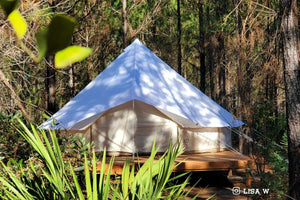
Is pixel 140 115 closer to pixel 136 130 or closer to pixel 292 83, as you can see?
pixel 136 130

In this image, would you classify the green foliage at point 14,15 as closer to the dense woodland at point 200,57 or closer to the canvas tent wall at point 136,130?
the dense woodland at point 200,57

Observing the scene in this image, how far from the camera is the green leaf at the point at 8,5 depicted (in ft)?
1.25

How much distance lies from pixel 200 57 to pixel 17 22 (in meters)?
17.0

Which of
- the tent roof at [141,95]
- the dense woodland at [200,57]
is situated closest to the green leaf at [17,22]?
the dense woodland at [200,57]

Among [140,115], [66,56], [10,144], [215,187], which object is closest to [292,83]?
[10,144]

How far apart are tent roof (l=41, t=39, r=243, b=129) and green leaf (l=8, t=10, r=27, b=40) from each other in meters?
7.87

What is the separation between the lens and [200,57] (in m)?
17.1

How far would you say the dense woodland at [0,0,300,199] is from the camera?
5512 mm

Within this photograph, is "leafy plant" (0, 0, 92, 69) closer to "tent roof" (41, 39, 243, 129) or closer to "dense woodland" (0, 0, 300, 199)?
"dense woodland" (0, 0, 300, 199)

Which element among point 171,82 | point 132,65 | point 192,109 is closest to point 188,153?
point 192,109

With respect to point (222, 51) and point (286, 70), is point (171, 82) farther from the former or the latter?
point (222, 51)

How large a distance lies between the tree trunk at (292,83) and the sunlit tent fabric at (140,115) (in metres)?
3.54

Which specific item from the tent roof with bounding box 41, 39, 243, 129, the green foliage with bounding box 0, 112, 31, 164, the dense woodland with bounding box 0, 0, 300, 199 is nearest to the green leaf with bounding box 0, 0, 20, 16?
the dense woodland with bounding box 0, 0, 300, 199

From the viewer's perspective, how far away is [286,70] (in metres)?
5.06
